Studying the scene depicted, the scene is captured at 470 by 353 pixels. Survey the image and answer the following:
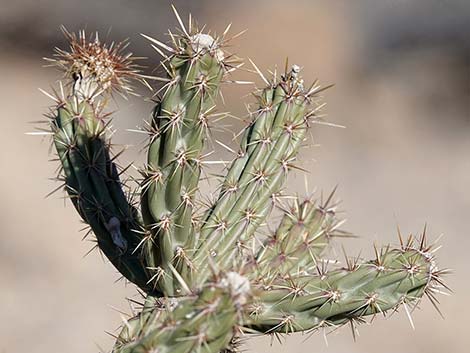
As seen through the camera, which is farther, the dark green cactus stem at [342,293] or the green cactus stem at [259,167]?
the green cactus stem at [259,167]

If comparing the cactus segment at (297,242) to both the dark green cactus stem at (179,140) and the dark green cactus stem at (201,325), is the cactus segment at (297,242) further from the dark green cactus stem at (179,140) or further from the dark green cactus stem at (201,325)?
the dark green cactus stem at (201,325)

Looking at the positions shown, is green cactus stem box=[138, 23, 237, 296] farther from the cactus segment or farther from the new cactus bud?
the new cactus bud

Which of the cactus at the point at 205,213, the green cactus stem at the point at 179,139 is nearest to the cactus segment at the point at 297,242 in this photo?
the cactus at the point at 205,213

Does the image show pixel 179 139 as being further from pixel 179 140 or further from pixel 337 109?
pixel 337 109

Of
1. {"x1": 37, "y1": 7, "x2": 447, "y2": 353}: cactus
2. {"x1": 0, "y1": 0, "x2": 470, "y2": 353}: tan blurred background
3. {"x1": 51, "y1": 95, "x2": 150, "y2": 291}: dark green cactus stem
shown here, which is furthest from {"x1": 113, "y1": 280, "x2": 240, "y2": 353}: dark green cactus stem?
{"x1": 0, "y1": 0, "x2": 470, "y2": 353}: tan blurred background

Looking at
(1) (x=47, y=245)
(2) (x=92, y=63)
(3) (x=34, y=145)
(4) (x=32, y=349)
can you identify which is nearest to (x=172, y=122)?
(2) (x=92, y=63)

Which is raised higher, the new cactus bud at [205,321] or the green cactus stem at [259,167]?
the green cactus stem at [259,167]

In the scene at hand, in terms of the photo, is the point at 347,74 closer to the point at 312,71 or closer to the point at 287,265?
the point at 312,71

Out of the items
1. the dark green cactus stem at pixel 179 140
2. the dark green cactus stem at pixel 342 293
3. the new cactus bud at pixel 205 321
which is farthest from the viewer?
the dark green cactus stem at pixel 342 293
